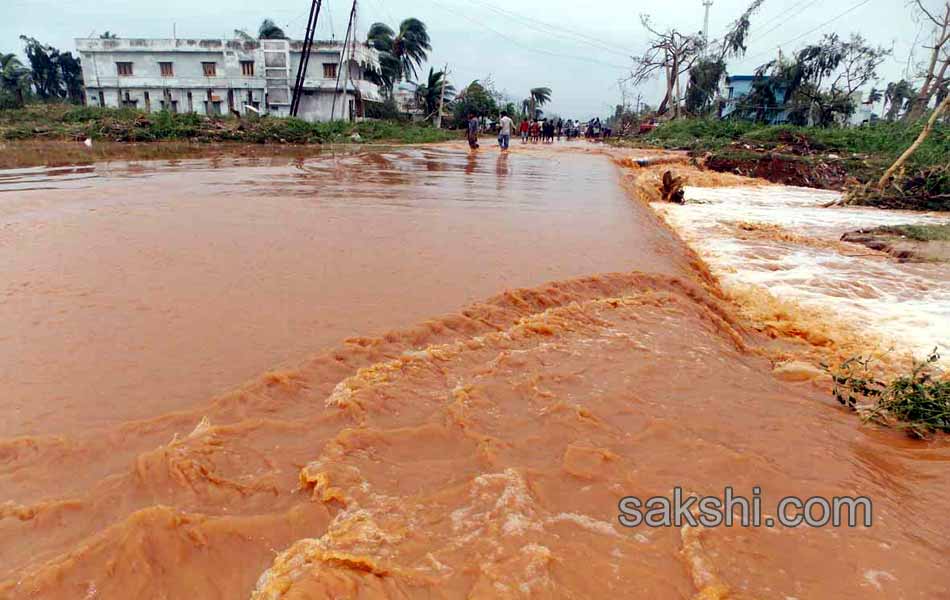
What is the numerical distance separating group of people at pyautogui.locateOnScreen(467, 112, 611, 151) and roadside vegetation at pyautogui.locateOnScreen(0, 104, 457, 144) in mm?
7309

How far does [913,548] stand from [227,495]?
8.69 feet

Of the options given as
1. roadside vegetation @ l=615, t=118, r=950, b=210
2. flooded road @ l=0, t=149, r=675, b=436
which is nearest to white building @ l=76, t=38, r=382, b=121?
roadside vegetation @ l=615, t=118, r=950, b=210

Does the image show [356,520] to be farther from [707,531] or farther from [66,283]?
[66,283]

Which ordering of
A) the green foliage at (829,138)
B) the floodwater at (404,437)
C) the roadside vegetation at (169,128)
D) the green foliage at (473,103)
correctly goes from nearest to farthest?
the floodwater at (404,437) < the green foliage at (829,138) < the roadside vegetation at (169,128) < the green foliage at (473,103)

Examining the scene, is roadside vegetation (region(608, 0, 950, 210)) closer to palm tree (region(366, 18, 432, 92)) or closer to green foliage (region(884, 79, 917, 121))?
green foliage (region(884, 79, 917, 121))

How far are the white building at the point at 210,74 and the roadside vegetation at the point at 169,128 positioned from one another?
7.43 m

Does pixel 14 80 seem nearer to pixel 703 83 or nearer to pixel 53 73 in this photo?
pixel 53 73

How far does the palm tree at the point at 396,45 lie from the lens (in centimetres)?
4097

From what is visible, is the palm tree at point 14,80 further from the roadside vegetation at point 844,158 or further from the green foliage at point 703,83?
the green foliage at point 703,83

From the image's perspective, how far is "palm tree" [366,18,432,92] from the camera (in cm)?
4097

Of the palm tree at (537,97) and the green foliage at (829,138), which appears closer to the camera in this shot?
the green foliage at (829,138)

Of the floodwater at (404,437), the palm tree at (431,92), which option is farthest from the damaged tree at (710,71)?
the floodwater at (404,437)

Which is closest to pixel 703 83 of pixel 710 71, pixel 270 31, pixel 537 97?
pixel 710 71

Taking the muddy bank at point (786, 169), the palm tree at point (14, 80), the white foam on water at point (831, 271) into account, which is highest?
the palm tree at point (14, 80)
